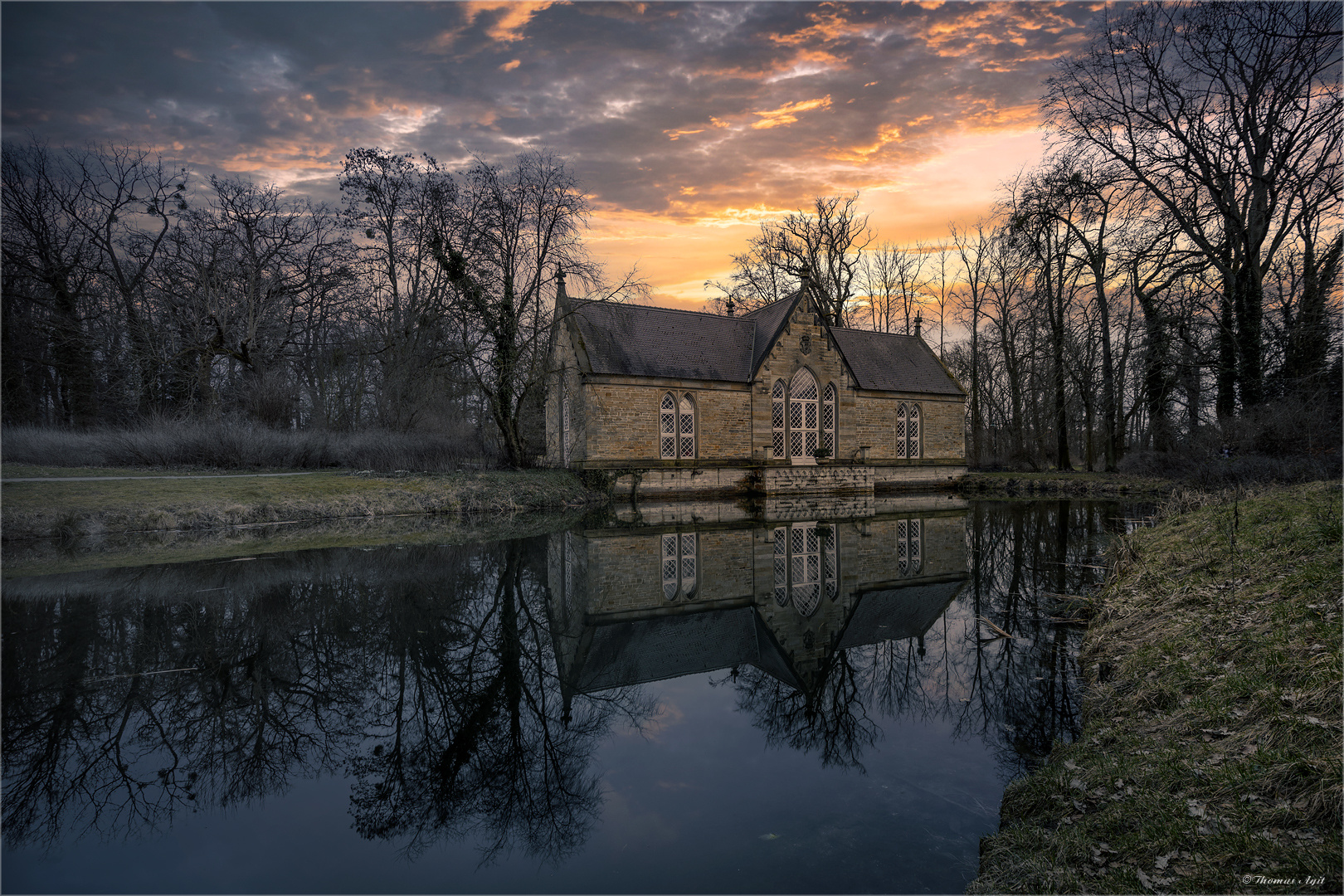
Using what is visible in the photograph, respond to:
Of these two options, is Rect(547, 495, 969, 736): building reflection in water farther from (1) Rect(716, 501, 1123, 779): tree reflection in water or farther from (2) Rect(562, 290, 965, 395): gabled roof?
(2) Rect(562, 290, 965, 395): gabled roof

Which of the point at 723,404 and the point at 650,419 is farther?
the point at 723,404

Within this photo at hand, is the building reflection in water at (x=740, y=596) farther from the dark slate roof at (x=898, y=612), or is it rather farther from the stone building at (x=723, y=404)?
the stone building at (x=723, y=404)

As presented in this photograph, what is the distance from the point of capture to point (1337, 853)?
7.62 feet

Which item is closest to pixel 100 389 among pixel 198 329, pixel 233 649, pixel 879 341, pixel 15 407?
pixel 15 407

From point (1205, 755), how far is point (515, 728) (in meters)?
4.25

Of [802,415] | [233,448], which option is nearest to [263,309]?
[233,448]

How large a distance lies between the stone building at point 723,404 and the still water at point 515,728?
540 inches

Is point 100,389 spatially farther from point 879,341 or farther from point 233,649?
point 879,341

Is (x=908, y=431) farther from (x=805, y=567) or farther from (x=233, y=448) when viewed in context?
(x=233, y=448)

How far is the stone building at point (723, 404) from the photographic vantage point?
74.0 feet

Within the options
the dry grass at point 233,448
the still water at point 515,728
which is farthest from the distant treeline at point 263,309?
the still water at point 515,728

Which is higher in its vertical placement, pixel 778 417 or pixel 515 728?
pixel 778 417

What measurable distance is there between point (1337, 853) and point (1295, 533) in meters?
5.69

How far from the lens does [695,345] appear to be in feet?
82.2
